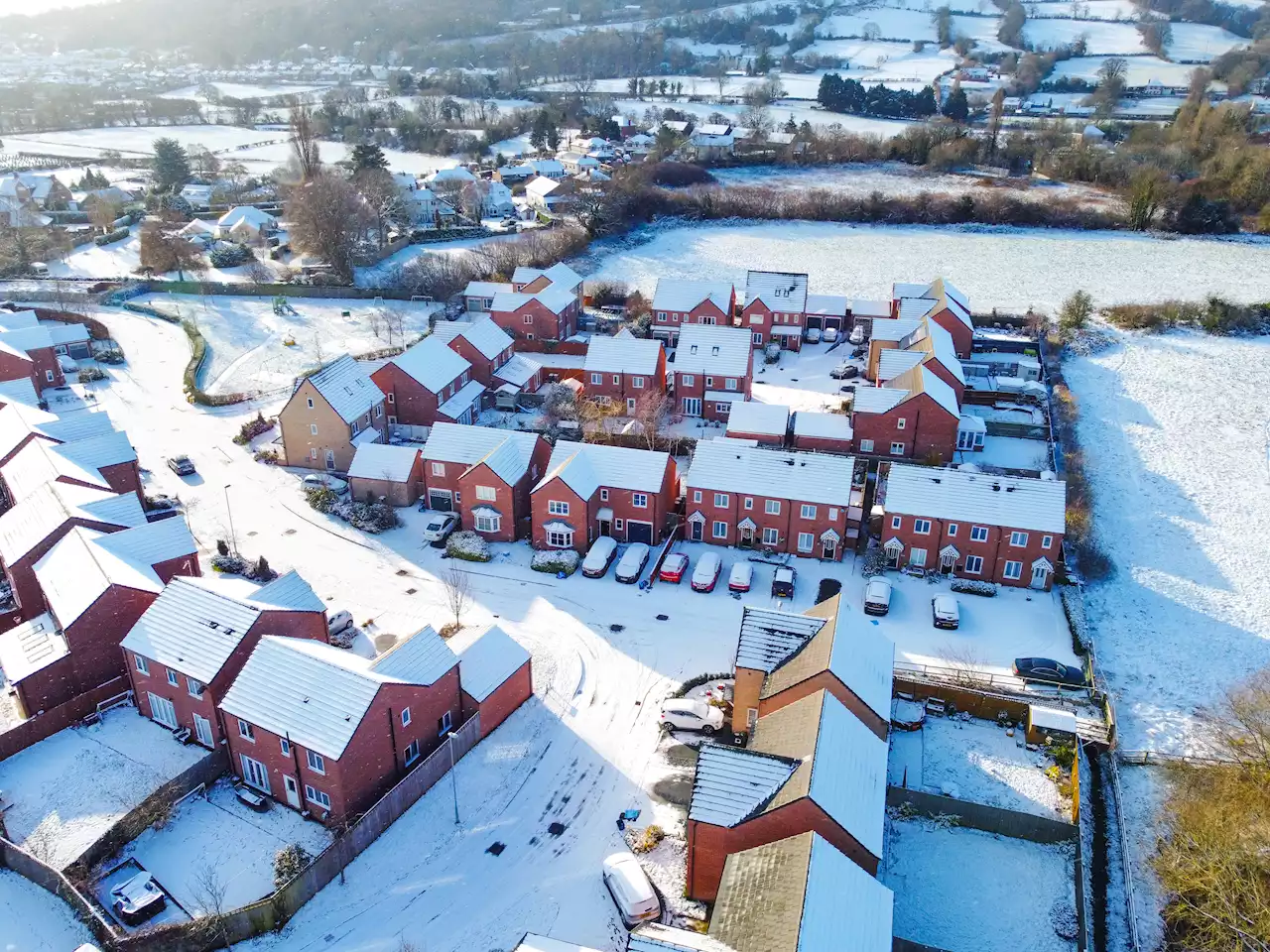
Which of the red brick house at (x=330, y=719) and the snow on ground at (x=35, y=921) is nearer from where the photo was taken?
the snow on ground at (x=35, y=921)

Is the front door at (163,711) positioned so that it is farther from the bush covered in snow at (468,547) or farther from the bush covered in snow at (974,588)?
the bush covered in snow at (974,588)

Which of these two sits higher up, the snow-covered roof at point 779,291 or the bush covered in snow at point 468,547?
the snow-covered roof at point 779,291

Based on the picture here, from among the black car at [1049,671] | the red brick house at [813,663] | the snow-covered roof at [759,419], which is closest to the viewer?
the red brick house at [813,663]

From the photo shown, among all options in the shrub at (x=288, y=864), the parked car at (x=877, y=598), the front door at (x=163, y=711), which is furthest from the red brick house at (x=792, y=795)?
the front door at (x=163, y=711)

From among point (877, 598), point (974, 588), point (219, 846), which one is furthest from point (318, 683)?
point (974, 588)

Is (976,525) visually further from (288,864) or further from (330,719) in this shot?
(288,864)

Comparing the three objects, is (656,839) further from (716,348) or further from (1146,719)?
(716,348)

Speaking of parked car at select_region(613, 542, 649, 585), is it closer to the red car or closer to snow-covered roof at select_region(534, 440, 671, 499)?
the red car
